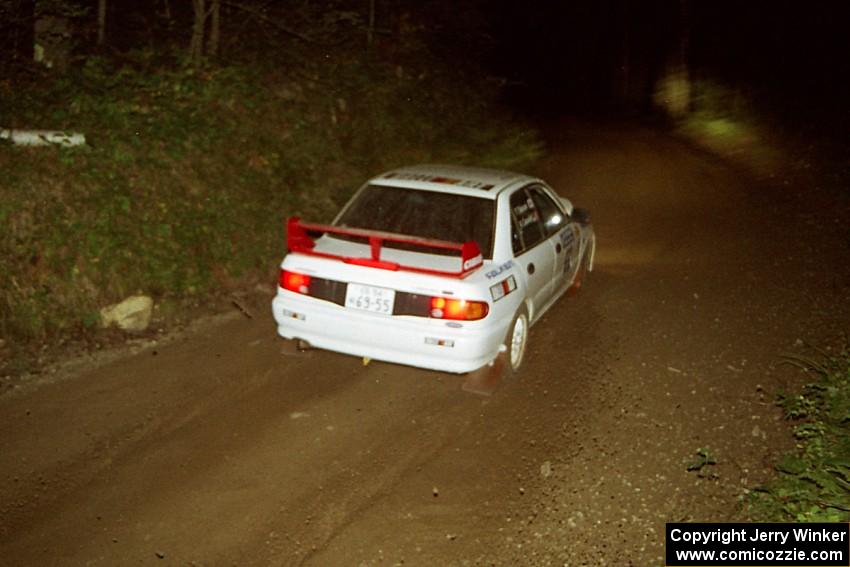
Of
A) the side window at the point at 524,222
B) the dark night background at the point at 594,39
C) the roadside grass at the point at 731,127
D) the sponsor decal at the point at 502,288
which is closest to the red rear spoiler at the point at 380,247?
the sponsor decal at the point at 502,288

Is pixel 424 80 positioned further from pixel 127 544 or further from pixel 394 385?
pixel 127 544

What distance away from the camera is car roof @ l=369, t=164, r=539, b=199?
20.6 ft

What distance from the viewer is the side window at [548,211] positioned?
23.0ft

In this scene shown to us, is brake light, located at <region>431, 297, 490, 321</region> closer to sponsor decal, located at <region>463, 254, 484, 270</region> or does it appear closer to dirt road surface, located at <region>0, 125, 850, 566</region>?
sponsor decal, located at <region>463, 254, 484, 270</region>

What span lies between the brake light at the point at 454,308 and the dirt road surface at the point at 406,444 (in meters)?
0.84

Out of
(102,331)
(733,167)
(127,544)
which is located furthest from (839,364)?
(733,167)

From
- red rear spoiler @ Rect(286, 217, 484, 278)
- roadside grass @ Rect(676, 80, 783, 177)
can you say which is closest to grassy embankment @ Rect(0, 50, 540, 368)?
red rear spoiler @ Rect(286, 217, 484, 278)

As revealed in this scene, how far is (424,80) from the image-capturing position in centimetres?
2008

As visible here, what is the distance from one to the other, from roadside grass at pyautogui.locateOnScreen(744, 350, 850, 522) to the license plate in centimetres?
274

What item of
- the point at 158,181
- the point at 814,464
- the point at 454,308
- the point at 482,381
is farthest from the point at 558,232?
the point at 158,181

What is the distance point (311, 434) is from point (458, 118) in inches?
625

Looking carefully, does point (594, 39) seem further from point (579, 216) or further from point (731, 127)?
point (579, 216)

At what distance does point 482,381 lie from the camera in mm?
5820

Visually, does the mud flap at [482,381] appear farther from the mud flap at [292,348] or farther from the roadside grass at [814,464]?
the roadside grass at [814,464]
